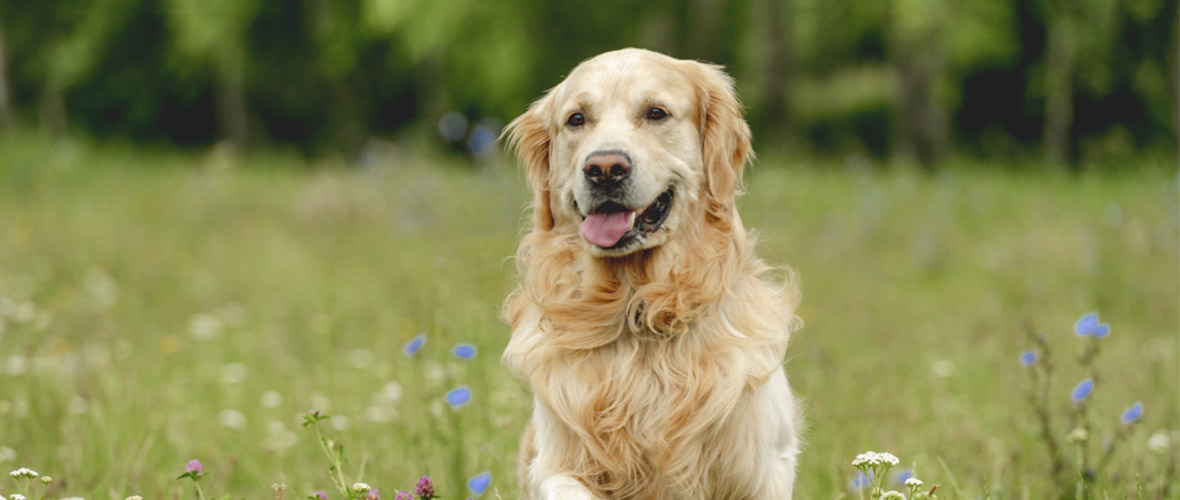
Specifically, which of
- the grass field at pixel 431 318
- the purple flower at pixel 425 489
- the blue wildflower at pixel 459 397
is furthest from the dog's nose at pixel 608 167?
the purple flower at pixel 425 489

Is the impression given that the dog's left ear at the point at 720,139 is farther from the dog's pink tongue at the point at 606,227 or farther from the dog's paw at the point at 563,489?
the dog's paw at the point at 563,489

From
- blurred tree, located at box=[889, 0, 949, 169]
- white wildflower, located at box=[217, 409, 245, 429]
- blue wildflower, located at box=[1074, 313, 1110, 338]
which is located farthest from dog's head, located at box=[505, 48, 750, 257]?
blurred tree, located at box=[889, 0, 949, 169]

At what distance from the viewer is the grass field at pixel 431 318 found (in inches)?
145

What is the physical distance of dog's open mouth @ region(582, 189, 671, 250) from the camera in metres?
2.71

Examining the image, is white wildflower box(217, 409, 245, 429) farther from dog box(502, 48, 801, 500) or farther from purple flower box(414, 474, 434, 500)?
purple flower box(414, 474, 434, 500)

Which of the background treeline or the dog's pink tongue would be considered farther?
the background treeline

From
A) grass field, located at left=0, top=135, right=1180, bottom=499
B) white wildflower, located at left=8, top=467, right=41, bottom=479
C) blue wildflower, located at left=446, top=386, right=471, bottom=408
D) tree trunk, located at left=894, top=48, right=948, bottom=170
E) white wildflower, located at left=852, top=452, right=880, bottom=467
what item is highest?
white wildflower, located at left=8, top=467, right=41, bottom=479

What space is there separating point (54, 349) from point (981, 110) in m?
22.7

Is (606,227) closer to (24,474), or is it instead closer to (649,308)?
(649,308)

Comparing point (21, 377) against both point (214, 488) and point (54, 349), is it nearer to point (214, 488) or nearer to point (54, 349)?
point (54, 349)

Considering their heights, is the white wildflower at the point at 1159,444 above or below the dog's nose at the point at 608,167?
below

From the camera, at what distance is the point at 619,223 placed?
2729mm

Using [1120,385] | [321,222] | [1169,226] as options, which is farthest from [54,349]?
[1169,226]

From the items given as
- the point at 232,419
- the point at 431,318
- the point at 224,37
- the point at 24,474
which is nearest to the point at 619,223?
the point at 431,318
